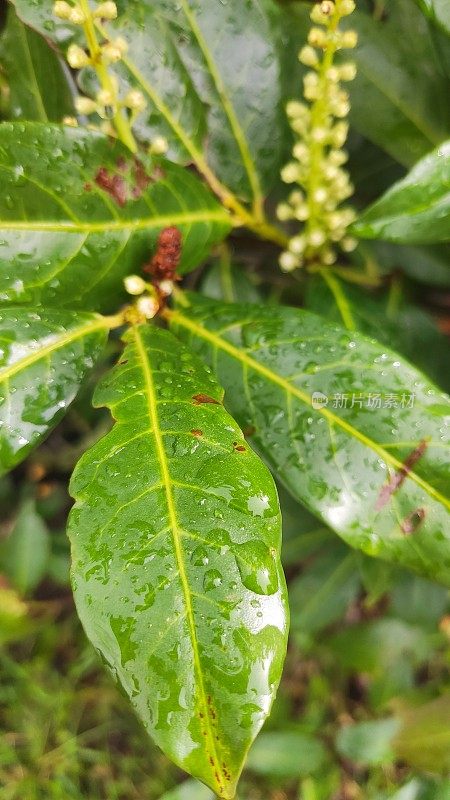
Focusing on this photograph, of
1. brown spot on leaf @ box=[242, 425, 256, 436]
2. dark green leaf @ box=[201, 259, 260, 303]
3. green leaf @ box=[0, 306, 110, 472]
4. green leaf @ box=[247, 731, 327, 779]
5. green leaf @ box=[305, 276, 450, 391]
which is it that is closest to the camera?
green leaf @ box=[0, 306, 110, 472]

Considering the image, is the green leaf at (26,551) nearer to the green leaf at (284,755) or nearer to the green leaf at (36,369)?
the green leaf at (284,755)

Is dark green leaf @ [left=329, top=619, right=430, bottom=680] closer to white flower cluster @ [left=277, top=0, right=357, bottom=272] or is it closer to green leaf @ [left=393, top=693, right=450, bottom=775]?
green leaf @ [left=393, top=693, right=450, bottom=775]

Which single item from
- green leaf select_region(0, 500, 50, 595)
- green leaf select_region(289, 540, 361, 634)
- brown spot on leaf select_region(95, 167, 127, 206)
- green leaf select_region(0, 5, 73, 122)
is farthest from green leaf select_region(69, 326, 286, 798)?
green leaf select_region(289, 540, 361, 634)

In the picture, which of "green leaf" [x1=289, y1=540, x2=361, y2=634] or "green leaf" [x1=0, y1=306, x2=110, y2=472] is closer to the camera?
"green leaf" [x1=0, y1=306, x2=110, y2=472]

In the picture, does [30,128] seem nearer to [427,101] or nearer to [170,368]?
[170,368]

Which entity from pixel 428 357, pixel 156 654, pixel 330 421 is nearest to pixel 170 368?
pixel 330 421

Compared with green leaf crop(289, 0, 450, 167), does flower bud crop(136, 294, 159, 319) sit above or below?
below

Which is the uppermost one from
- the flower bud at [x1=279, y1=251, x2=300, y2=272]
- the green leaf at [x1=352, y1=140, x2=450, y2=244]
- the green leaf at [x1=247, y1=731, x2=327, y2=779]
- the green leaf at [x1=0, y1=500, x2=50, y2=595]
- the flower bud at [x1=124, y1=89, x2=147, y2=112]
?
the flower bud at [x1=124, y1=89, x2=147, y2=112]
